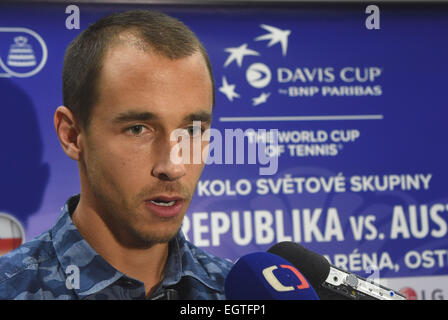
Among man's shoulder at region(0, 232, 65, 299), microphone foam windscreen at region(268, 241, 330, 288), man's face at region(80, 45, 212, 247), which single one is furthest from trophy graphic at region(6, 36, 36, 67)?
microphone foam windscreen at region(268, 241, 330, 288)

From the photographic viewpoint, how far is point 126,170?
1.26 m

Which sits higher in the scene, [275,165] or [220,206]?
[275,165]

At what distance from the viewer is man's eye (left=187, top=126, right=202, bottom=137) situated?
128cm

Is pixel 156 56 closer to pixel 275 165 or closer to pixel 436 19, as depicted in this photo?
pixel 275 165

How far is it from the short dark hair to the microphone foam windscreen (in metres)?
0.52

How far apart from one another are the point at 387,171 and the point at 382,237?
237 millimetres

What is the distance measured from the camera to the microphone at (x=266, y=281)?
914 mm

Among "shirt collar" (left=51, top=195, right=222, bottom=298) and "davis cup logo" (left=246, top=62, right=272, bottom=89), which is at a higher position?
"davis cup logo" (left=246, top=62, right=272, bottom=89)

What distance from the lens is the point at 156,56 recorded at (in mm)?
1250

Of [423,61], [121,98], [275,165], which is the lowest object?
[275,165]

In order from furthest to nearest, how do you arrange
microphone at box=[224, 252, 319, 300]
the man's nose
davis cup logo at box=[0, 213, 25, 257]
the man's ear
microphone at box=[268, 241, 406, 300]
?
davis cup logo at box=[0, 213, 25, 257], the man's ear, the man's nose, microphone at box=[268, 241, 406, 300], microphone at box=[224, 252, 319, 300]

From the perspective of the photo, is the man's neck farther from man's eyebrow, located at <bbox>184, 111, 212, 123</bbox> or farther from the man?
man's eyebrow, located at <bbox>184, 111, 212, 123</bbox>
